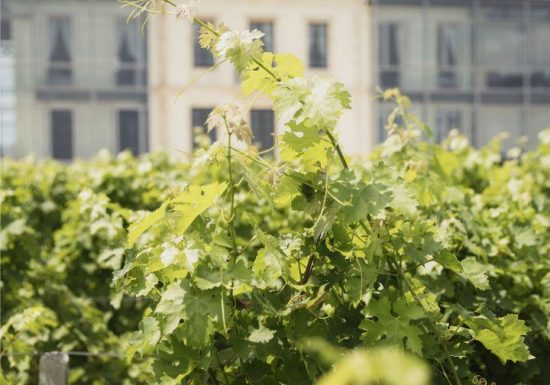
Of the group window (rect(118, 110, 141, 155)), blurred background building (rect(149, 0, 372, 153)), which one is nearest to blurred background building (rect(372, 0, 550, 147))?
blurred background building (rect(149, 0, 372, 153))

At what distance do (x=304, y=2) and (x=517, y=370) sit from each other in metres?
19.4

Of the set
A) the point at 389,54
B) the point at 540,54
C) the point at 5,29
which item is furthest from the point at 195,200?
the point at 540,54

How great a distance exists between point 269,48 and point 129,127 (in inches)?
172

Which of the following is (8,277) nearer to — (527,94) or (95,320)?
(95,320)

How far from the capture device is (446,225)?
268cm

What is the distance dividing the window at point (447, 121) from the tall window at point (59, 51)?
1000cm

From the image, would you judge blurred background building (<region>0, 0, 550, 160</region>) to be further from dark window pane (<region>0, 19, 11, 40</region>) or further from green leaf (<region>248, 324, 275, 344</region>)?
green leaf (<region>248, 324, 275, 344</region>)

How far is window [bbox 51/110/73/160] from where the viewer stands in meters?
20.8

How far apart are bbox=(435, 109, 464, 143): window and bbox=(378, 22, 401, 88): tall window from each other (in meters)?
1.49

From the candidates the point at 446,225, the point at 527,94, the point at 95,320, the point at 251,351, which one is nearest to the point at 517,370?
the point at 446,225

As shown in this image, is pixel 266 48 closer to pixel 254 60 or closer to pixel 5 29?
pixel 5 29

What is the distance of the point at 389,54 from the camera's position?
21719 mm

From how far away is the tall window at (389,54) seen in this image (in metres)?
21.5

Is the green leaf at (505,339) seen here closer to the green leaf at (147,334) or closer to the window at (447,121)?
the green leaf at (147,334)
